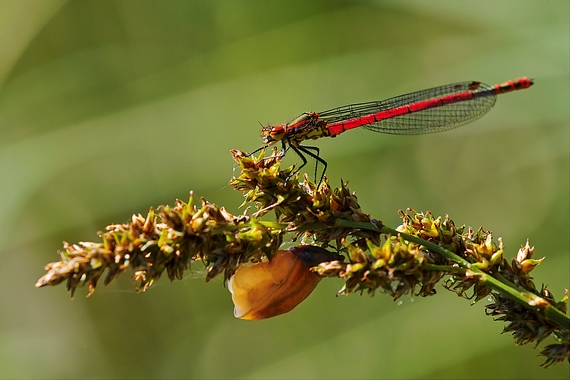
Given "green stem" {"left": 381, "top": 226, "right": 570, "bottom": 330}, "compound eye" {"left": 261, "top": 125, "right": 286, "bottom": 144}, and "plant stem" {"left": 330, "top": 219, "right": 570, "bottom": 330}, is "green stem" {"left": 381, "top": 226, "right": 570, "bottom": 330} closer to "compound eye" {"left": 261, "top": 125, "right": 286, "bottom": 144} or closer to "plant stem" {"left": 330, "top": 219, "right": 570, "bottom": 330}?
"plant stem" {"left": 330, "top": 219, "right": 570, "bottom": 330}

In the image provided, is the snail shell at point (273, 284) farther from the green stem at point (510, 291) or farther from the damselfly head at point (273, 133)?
the damselfly head at point (273, 133)

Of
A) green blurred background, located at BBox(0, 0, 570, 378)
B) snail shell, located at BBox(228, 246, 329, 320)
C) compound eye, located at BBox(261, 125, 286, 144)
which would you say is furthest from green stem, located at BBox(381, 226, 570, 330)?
green blurred background, located at BBox(0, 0, 570, 378)

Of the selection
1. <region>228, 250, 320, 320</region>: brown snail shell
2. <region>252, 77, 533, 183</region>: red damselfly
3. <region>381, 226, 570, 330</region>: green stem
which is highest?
<region>252, 77, 533, 183</region>: red damselfly

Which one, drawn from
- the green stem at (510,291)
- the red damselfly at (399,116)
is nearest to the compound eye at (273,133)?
the red damselfly at (399,116)

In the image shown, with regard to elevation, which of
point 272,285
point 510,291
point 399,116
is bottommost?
point 510,291

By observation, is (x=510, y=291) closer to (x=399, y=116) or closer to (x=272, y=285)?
(x=272, y=285)

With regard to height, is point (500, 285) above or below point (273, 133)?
below

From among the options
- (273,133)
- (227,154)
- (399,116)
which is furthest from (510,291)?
(227,154)

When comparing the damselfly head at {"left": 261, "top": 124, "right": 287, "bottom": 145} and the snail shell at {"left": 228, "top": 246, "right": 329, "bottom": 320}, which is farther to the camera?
the damselfly head at {"left": 261, "top": 124, "right": 287, "bottom": 145}
